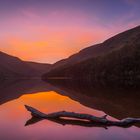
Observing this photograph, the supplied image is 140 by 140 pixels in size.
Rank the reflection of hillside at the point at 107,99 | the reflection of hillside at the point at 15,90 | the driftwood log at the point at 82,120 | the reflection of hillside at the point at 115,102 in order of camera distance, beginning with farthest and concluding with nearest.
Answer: the reflection of hillside at the point at 15,90 < the reflection of hillside at the point at 107,99 < the reflection of hillside at the point at 115,102 < the driftwood log at the point at 82,120

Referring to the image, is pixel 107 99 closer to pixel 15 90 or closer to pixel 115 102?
pixel 115 102

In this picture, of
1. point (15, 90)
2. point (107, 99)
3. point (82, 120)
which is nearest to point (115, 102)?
point (107, 99)

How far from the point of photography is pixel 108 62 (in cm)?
14975

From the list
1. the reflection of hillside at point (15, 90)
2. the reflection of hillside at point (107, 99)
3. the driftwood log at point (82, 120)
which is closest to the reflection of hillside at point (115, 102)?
the reflection of hillside at point (107, 99)

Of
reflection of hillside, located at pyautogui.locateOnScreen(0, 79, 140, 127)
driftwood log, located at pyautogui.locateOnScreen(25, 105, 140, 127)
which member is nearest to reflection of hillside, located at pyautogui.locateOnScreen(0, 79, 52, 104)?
reflection of hillside, located at pyautogui.locateOnScreen(0, 79, 140, 127)

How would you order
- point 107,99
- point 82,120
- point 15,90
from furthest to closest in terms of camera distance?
point 15,90, point 107,99, point 82,120

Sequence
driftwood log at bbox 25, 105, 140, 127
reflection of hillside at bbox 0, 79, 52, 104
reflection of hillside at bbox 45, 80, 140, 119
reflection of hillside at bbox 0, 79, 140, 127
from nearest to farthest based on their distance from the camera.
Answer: driftwood log at bbox 25, 105, 140, 127 < reflection of hillside at bbox 45, 80, 140, 119 < reflection of hillside at bbox 0, 79, 140, 127 < reflection of hillside at bbox 0, 79, 52, 104

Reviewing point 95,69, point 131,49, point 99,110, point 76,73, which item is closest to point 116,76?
point 131,49

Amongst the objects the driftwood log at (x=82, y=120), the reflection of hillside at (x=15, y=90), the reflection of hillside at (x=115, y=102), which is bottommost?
the driftwood log at (x=82, y=120)

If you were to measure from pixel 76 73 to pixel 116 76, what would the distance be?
7088 cm

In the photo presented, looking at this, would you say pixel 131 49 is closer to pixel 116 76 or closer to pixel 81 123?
pixel 116 76

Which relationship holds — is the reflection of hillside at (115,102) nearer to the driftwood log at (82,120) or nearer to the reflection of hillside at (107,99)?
the reflection of hillside at (107,99)

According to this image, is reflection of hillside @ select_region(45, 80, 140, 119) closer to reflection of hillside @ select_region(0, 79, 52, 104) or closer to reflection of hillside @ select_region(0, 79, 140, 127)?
reflection of hillside @ select_region(0, 79, 140, 127)

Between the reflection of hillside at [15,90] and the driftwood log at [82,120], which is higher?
the reflection of hillside at [15,90]
